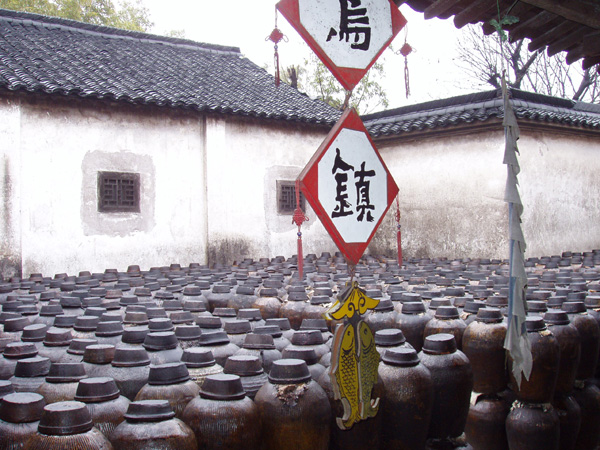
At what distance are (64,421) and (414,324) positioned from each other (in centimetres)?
276

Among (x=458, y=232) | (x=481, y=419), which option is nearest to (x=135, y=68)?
(x=458, y=232)

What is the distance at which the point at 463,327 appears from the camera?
4.12 metres

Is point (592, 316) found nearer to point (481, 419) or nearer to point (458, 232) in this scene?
point (481, 419)

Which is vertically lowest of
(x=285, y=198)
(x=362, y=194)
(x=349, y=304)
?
(x=349, y=304)

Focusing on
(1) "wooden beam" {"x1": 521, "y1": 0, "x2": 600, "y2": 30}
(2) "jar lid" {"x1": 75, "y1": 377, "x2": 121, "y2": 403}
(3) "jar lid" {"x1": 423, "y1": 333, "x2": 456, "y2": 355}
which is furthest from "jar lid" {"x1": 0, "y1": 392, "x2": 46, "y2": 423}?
(1) "wooden beam" {"x1": 521, "y1": 0, "x2": 600, "y2": 30}

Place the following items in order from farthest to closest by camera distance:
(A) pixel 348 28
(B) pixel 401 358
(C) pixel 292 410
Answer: (A) pixel 348 28, (B) pixel 401 358, (C) pixel 292 410

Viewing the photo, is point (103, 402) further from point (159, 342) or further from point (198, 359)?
point (159, 342)

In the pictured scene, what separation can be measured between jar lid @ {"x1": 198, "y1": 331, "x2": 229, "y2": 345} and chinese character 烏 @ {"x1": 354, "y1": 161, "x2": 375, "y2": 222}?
3.81 feet

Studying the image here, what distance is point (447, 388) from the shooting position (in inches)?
128

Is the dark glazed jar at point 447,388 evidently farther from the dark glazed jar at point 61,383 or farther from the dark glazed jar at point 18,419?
the dark glazed jar at point 18,419

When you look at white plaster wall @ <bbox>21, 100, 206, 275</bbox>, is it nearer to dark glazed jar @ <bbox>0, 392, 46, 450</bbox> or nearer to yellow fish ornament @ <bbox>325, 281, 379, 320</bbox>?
dark glazed jar @ <bbox>0, 392, 46, 450</bbox>

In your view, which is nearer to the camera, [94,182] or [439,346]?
[439,346]

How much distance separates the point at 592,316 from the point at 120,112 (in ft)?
29.8

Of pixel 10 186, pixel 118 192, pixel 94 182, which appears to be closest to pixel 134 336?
pixel 10 186
